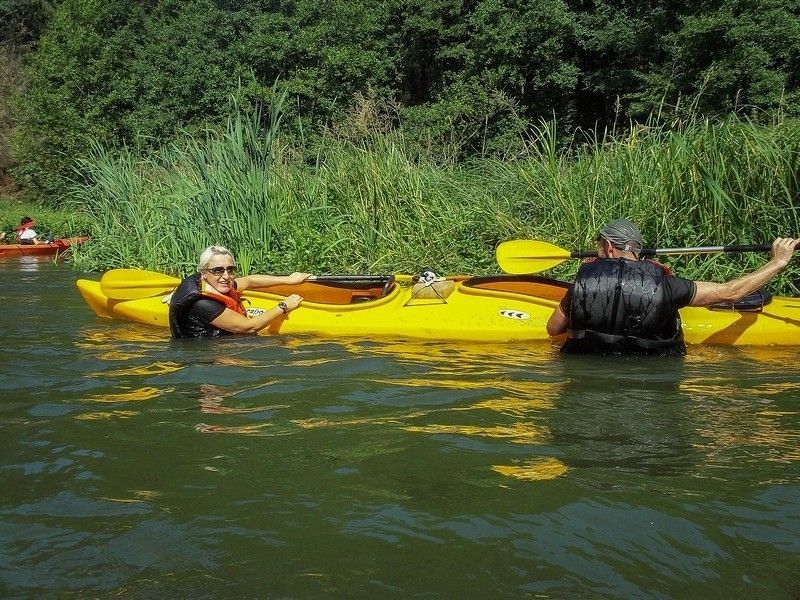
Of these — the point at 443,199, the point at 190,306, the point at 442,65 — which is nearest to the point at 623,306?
the point at 190,306

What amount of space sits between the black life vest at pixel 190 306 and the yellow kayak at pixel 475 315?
286 millimetres

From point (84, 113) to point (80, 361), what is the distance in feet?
65.7

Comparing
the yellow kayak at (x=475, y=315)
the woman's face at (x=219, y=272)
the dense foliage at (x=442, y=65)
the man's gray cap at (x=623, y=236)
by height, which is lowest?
the yellow kayak at (x=475, y=315)

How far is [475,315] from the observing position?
18.3ft

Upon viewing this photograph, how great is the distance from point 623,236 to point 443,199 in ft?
10.2

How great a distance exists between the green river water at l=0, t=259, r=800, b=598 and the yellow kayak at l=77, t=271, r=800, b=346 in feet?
1.56

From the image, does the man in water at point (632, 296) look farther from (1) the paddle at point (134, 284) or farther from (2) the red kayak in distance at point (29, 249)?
(2) the red kayak in distance at point (29, 249)

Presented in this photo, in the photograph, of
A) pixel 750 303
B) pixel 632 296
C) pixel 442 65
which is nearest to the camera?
pixel 632 296

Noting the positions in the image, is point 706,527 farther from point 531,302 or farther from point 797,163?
point 797,163

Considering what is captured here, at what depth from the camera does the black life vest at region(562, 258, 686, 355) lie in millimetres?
4660

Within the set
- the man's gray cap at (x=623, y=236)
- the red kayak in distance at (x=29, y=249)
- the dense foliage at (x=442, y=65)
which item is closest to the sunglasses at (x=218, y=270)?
the man's gray cap at (x=623, y=236)

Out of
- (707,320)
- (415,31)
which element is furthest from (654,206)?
(415,31)

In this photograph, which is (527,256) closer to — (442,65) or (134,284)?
(134,284)

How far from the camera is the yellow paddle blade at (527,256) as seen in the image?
5809mm
